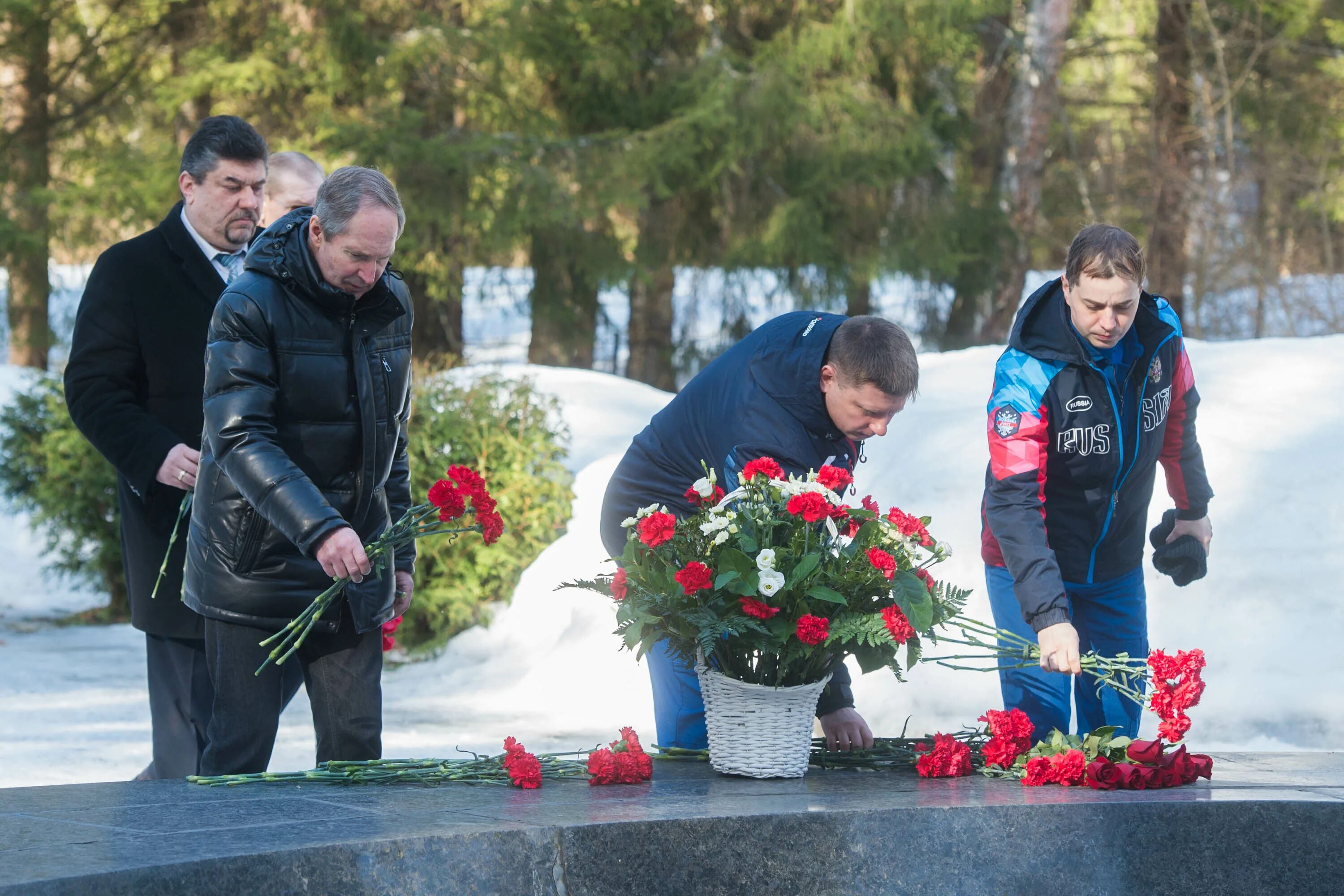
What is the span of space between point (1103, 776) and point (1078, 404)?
2.82 feet

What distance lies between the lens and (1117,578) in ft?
11.8

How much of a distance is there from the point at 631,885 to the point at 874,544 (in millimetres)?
834

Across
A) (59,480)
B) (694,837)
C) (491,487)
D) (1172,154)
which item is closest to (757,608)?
(694,837)

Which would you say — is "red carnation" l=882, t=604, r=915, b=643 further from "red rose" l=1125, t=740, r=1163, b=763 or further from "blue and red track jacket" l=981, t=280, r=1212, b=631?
"red rose" l=1125, t=740, r=1163, b=763

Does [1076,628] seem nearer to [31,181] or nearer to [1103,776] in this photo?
[1103,776]

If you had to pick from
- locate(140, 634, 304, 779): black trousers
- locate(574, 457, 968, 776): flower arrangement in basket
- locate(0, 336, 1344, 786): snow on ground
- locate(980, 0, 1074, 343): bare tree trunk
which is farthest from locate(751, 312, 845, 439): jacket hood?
locate(980, 0, 1074, 343): bare tree trunk

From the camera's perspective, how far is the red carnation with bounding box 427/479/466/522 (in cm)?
304

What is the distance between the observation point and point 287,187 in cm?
415

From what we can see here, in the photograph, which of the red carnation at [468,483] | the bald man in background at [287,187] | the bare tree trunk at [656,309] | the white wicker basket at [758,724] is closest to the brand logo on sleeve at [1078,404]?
the white wicker basket at [758,724]

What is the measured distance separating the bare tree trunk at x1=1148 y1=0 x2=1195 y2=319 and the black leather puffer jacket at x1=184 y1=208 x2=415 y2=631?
13.8 meters

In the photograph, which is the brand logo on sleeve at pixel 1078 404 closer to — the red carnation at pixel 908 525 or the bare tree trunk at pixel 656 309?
the red carnation at pixel 908 525

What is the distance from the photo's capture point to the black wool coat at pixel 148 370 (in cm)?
358

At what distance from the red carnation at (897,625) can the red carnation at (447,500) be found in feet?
3.06

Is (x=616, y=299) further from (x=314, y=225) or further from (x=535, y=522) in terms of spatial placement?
(x=314, y=225)
